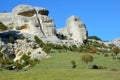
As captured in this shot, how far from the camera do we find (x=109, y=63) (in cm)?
5266

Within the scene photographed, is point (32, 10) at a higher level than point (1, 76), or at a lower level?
higher

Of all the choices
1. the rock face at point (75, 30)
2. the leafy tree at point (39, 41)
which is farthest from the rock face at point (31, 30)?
the leafy tree at point (39, 41)

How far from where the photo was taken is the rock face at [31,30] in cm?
6794

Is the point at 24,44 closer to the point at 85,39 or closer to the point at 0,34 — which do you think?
the point at 0,34

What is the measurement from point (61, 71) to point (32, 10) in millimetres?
44634

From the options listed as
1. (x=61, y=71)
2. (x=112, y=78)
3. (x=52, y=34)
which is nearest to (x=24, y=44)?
(x=52, y=34)

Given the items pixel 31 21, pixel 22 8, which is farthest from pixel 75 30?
pixel 22 8

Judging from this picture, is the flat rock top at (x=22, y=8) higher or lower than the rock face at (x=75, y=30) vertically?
higher

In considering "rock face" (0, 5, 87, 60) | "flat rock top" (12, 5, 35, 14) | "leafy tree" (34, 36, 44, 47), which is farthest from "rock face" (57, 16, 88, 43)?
"leafy tree" (34, 36, 44, 47)

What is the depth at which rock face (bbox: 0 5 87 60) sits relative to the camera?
6794 centimetres

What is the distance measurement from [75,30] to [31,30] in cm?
1371

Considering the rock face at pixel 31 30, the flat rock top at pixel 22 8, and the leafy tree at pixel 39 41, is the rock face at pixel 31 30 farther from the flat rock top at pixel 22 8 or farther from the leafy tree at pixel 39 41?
the leafy tree at pixel 39 41

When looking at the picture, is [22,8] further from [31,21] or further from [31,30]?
[31,30]

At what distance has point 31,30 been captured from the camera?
262 feet
